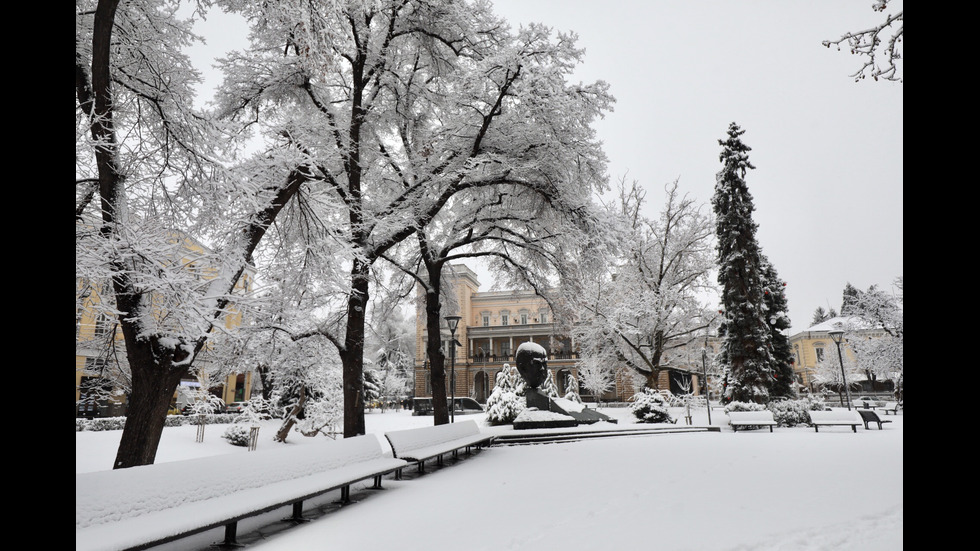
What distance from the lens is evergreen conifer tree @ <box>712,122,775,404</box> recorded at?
25.1m

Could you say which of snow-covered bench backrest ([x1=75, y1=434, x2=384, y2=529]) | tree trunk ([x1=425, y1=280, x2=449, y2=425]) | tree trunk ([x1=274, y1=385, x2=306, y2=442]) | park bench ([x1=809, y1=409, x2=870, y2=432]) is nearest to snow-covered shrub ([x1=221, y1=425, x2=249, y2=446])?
tree trunk ([x1=274, y1=385, x2=306, y2=442])

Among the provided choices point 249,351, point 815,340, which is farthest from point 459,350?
point 249,351

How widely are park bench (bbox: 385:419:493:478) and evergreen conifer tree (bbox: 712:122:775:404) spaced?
16.7m

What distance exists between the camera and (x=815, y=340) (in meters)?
64.4

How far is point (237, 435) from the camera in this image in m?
17.5

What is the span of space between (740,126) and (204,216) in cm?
2793

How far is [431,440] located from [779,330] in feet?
99.1

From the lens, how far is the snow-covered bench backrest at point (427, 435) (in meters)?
9.18

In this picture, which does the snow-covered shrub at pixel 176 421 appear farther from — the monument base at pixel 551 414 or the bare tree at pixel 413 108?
the monument base at pixel 551 414

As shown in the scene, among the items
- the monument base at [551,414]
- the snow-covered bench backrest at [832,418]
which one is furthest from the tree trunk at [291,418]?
the snow-covered bench backrest at [832,418]

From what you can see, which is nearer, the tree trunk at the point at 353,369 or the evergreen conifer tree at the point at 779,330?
the tree trunk at the point at 353,369

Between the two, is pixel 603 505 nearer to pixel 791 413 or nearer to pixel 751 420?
pixel 751 420

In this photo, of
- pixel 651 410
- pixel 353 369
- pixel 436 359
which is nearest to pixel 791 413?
pixel 651 410
